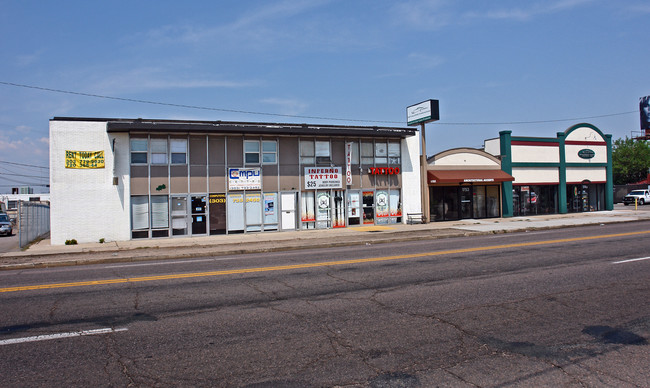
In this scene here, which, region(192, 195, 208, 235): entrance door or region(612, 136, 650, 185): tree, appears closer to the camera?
region(192, 195, 208, 235): entrance door

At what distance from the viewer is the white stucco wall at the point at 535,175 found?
3181 centimetres

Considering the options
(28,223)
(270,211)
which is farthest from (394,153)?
(28,223)

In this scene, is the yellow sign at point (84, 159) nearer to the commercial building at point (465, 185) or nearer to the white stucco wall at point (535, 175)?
the commercial building at point (465, 185)

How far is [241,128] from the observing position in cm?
2295

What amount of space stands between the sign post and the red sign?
1885mm

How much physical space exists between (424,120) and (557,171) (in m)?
13.2

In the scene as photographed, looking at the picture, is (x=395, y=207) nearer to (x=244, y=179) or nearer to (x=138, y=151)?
(x=244, y=179)

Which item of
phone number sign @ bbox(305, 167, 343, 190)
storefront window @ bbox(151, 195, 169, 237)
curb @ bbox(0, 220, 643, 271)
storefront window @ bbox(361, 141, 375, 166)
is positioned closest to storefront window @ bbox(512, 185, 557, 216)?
curb @ bbox(0, 220, 643, 271)

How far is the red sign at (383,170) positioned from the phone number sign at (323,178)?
1809 millimetres

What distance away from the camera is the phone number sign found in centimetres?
2500

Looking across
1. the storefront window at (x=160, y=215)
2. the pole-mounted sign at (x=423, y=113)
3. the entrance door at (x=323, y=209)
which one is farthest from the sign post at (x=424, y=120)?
the storefront window at (x=160, y=215)

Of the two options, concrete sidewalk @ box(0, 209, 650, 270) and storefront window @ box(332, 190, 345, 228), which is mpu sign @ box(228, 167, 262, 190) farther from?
storefront window @ box(332, 190, 345, 228)

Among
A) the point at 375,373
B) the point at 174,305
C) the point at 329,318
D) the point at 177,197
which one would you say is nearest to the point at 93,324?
the point at 174,305

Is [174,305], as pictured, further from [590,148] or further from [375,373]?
[590,148]
